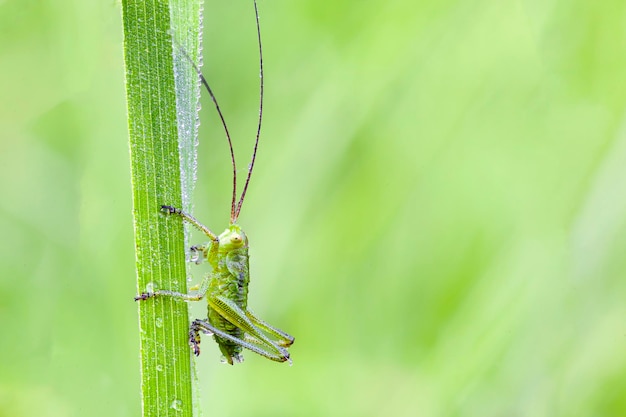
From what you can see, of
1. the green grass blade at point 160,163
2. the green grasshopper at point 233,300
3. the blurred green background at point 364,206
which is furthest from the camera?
the blurred green background at point 364,206

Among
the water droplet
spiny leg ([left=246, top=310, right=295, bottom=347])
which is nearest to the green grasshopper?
spiny leg ([left=246, top=310, right=295, bottom=347])

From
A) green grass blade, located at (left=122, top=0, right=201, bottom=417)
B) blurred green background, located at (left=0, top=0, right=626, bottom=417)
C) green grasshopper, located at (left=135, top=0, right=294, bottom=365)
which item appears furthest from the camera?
blurred green background, located at (left=0, top=0, right=626, bottom=417)

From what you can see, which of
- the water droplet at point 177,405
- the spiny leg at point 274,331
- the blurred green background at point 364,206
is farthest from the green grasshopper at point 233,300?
the water droplet at point 177,405

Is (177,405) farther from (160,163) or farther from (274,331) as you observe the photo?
(274,331)

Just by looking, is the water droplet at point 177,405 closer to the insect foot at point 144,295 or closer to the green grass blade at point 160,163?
the green grass blade at point 160,163

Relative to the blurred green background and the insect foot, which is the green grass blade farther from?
the blurred green background

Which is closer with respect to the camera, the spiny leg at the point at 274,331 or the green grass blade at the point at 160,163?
the green grass blade at the point at 160,163

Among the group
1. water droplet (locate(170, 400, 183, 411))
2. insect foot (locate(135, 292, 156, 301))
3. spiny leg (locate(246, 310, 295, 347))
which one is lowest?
water droplet (locate(170, 400, 183, 411))
